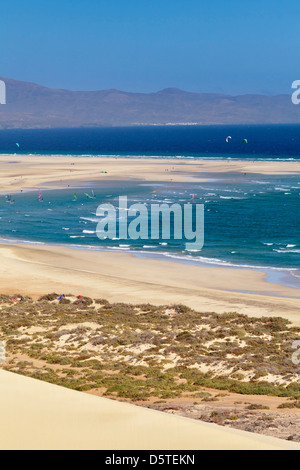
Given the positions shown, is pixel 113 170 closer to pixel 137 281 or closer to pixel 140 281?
pixel 140 281

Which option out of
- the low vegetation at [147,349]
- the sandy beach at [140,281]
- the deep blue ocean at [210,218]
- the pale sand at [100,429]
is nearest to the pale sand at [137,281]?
the sandy beach at [140,281]

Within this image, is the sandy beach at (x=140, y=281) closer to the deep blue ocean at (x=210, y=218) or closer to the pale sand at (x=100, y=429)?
the deep blue ocean at (x=210, y=218)

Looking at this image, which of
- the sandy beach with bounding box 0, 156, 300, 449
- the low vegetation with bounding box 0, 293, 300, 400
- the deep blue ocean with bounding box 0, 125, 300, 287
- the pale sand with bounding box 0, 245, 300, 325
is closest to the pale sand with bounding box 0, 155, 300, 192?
the sandy beach with bounding box 0, 156, 300, 449

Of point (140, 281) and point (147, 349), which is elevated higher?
point (147, 349)

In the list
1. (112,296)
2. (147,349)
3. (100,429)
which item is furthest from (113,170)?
(100,429)
